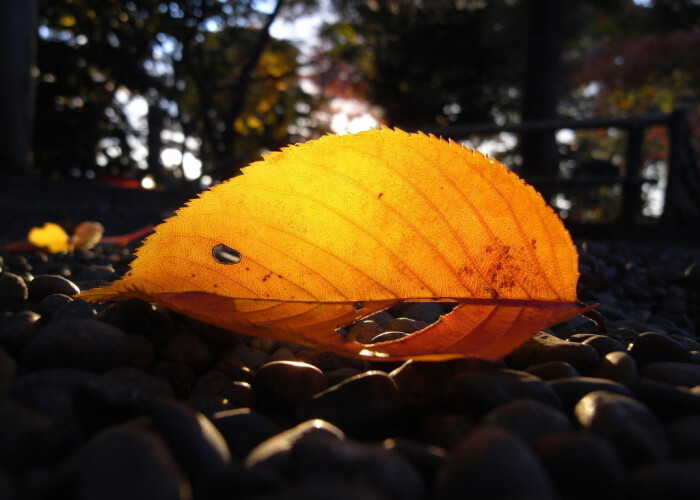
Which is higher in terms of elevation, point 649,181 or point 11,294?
point 649,181

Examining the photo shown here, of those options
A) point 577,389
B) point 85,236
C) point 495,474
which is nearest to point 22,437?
point 495,474

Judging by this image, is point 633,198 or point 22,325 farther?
point 633,198

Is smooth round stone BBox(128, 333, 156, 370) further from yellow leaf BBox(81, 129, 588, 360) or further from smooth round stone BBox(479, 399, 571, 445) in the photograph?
smooth round stone BBox(479, 399, 571, 445)

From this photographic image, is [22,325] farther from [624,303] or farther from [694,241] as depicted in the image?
[694,241]

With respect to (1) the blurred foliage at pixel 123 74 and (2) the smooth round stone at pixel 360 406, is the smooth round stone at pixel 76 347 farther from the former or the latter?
(1) the blurred foliage at pixel 123 74

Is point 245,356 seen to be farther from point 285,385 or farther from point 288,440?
point 288,440

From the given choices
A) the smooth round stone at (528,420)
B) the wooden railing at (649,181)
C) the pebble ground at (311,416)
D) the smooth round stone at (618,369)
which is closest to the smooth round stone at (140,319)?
the pebble ground at (311,416)

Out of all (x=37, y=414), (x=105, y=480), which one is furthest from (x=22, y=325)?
(x=105, y=480)
